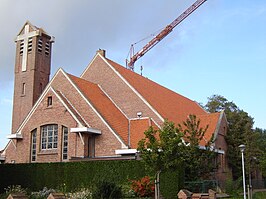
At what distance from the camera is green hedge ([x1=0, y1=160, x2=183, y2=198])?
2225cm

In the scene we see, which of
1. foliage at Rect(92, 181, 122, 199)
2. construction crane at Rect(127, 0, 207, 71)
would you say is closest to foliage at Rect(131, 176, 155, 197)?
foliage at Rect(92, 181, 122, 199)

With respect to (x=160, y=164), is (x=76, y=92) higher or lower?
higher

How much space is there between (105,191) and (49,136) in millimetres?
11854

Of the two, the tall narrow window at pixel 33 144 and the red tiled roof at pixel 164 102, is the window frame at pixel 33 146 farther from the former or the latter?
the red tiled roof at pixel 164 102

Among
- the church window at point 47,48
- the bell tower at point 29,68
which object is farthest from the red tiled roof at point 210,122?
the church window at point 47,48

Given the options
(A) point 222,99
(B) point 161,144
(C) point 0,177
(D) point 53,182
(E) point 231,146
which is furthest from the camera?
(A) point 222,99

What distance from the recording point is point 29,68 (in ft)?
132

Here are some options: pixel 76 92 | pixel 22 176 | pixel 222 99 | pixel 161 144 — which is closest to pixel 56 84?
pixel 76 92

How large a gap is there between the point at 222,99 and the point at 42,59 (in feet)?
93.9

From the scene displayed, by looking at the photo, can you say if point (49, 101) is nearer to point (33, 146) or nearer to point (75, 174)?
point (33, 146)

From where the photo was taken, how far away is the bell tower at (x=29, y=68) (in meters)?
39.6

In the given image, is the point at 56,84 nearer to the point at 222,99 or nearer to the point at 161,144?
A: the point at 161,144

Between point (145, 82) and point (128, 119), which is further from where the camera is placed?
point (145, 82)

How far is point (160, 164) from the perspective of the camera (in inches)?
767
